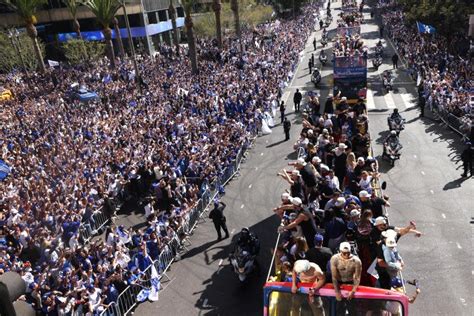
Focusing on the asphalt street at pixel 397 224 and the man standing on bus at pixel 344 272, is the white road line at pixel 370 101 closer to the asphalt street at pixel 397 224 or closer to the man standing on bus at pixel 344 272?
the asphalt street at pixel 397 224

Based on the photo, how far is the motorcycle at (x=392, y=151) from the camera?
18.7m

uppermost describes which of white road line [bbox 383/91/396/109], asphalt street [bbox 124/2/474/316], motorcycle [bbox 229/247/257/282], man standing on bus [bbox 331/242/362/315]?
man standing on bus [bbox 331/242/362/315]

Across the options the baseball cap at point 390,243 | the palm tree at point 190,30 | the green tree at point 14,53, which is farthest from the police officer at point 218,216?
the green tree at point 14,53

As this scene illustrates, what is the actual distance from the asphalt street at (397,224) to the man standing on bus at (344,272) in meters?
4.85

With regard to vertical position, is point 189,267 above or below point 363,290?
below

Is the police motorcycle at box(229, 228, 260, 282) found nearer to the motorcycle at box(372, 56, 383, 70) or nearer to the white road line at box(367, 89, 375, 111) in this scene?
the white road line at box(367, 89, 375, 111)

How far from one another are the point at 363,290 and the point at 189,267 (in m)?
7.68

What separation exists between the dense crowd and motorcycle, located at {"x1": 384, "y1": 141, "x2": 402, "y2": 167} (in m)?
6.55

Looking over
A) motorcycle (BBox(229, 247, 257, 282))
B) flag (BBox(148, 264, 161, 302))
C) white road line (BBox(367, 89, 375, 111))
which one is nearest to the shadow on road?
motorcycle (BBox(229, 247, 257, 282))

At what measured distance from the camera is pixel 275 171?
1942cm

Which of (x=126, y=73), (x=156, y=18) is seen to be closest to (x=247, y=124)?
(x=126, y=73)

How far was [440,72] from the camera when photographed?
28.8m

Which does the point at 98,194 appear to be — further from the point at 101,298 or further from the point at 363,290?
the point at 363,290

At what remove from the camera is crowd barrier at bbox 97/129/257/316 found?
36.4 ft
